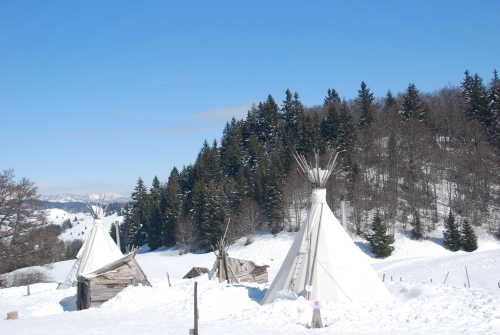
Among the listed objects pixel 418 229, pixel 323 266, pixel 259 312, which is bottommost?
pixel 259 312

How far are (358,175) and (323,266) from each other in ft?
107

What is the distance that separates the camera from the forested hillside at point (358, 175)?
4438 cm

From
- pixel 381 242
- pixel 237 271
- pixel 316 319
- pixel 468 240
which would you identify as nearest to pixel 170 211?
pixel 381 242

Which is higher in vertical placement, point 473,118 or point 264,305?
point 473,118

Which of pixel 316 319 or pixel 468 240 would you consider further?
pixel 468 240

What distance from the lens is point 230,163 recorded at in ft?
195

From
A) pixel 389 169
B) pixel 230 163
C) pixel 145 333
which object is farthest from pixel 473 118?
pixel 145 333

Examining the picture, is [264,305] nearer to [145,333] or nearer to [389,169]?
[145,333]

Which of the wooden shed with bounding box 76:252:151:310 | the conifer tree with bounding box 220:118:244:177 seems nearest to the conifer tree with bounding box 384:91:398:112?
the conifer tree with bounding box 220:118:244:177

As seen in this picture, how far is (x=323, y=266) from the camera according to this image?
14516 mm

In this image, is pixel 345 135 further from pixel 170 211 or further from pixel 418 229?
pixel 170 211

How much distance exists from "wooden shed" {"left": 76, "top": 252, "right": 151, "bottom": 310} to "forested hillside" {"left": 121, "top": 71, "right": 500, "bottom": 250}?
26101 millimetres

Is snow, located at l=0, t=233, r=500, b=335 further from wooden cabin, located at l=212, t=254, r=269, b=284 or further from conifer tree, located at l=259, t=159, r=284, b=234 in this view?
conifer tree, located at l=259, t=159, r=284, b=234

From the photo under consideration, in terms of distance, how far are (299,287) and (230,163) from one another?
45248 mm
